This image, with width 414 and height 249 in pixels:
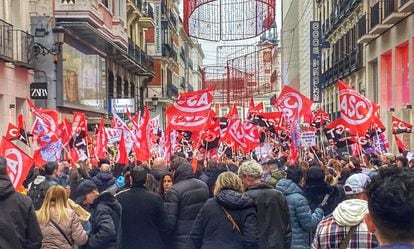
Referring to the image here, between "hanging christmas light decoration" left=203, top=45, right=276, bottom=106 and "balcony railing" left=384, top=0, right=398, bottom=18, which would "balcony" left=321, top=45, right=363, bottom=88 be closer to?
"hanging christmas light decoration" left=203, top=45, right=276, bottom=106

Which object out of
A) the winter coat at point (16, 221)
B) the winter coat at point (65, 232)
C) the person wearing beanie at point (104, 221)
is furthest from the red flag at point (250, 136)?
the winter coat at point (16, 221)

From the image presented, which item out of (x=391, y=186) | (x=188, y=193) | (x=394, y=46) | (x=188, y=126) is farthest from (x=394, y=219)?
(x=394, y=46)

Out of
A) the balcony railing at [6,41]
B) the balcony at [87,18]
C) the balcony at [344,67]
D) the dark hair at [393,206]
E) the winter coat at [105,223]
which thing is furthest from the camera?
the balcony at [344,67]

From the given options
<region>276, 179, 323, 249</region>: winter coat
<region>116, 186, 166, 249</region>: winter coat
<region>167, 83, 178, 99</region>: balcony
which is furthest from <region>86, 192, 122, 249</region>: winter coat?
<region>167, 83, 178, 99</region>: balcony

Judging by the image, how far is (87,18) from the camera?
27.5 m

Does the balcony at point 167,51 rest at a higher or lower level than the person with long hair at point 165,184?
higher

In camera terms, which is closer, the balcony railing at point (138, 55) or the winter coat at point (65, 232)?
the winter coat at point (65, 232)

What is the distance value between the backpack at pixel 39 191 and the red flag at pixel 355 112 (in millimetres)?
7774

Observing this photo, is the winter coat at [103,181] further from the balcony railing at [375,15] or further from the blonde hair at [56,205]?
the balcony railing at [375,15]

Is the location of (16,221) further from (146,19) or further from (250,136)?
(146,19)

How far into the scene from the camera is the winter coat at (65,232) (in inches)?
258

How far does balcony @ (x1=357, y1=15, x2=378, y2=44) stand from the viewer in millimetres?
30484

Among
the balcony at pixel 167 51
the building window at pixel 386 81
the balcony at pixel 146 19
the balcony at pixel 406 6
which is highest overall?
the balcony at pixel 146 19

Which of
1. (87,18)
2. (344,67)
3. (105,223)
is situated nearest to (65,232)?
(105,223)
